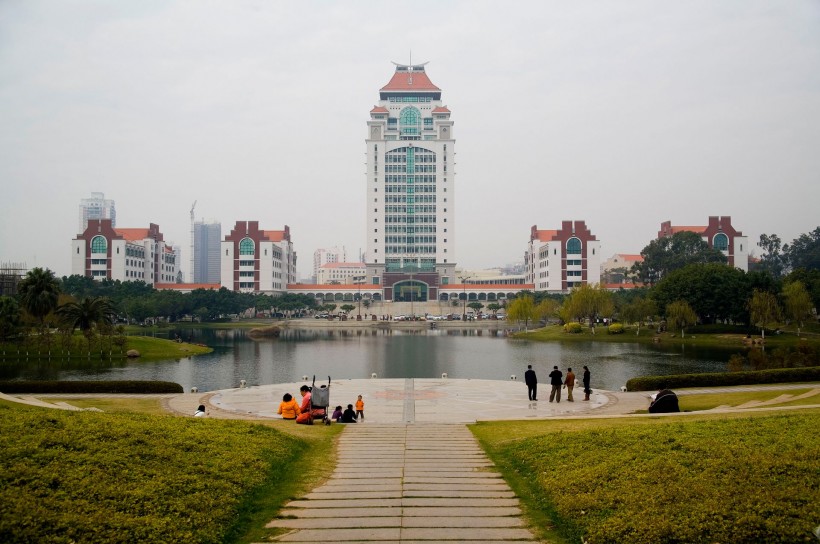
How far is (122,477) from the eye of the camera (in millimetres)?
10828

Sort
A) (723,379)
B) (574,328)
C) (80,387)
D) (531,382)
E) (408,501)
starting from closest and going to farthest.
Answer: (408,501), (531,382), (80,387), (723,379), (574,328)

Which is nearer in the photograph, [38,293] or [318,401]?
[318,401]

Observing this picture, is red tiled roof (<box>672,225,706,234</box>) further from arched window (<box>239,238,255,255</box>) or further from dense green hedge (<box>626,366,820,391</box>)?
dense green hedge (<box>626,366,820,391</box>)

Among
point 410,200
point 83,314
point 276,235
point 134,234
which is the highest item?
point 410,200

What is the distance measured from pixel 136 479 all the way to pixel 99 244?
491ft

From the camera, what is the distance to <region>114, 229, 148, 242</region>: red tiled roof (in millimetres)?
157500

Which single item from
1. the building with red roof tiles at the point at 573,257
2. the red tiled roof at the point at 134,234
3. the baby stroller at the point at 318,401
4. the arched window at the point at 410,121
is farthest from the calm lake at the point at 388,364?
the arched window at the point at 410,121

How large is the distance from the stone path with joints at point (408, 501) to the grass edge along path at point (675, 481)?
0.53m

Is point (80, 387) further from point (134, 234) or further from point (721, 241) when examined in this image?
point (721, 241)

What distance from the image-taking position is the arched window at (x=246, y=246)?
506 ft

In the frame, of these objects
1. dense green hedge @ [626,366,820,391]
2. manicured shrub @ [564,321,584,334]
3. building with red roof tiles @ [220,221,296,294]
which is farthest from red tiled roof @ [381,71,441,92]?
dense green hedge @ [626,366,820,391]

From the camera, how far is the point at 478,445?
1691 cm

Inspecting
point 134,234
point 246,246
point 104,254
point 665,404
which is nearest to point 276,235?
point 246,246

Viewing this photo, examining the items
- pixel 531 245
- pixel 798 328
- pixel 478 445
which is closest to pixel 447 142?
pixel 531 245
